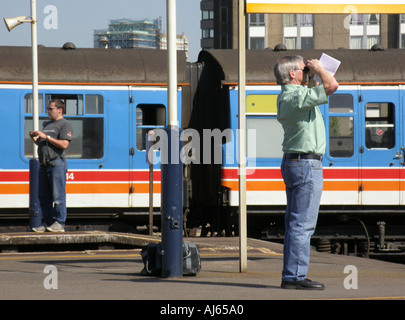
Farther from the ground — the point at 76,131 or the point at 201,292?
the point at 76,131

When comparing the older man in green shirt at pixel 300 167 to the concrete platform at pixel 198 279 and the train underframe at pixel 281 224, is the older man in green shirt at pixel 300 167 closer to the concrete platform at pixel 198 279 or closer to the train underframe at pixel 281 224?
the concrete platform at pixel 198 279

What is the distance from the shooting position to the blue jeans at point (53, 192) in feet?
45.8

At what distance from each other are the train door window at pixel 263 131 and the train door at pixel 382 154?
158 centimetres

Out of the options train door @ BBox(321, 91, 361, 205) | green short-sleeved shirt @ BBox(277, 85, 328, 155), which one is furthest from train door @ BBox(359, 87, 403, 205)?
green short-sleeved shirt @ BBox(277, 85, 328, 155)

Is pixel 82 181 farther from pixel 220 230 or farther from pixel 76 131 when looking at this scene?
pixel 220 230

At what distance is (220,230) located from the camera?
17.0m

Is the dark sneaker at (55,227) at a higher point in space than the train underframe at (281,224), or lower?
higher

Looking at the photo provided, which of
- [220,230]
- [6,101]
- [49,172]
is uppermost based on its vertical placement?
[6,101]

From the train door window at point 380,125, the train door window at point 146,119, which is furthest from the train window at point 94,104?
the train door window at point 380,125
